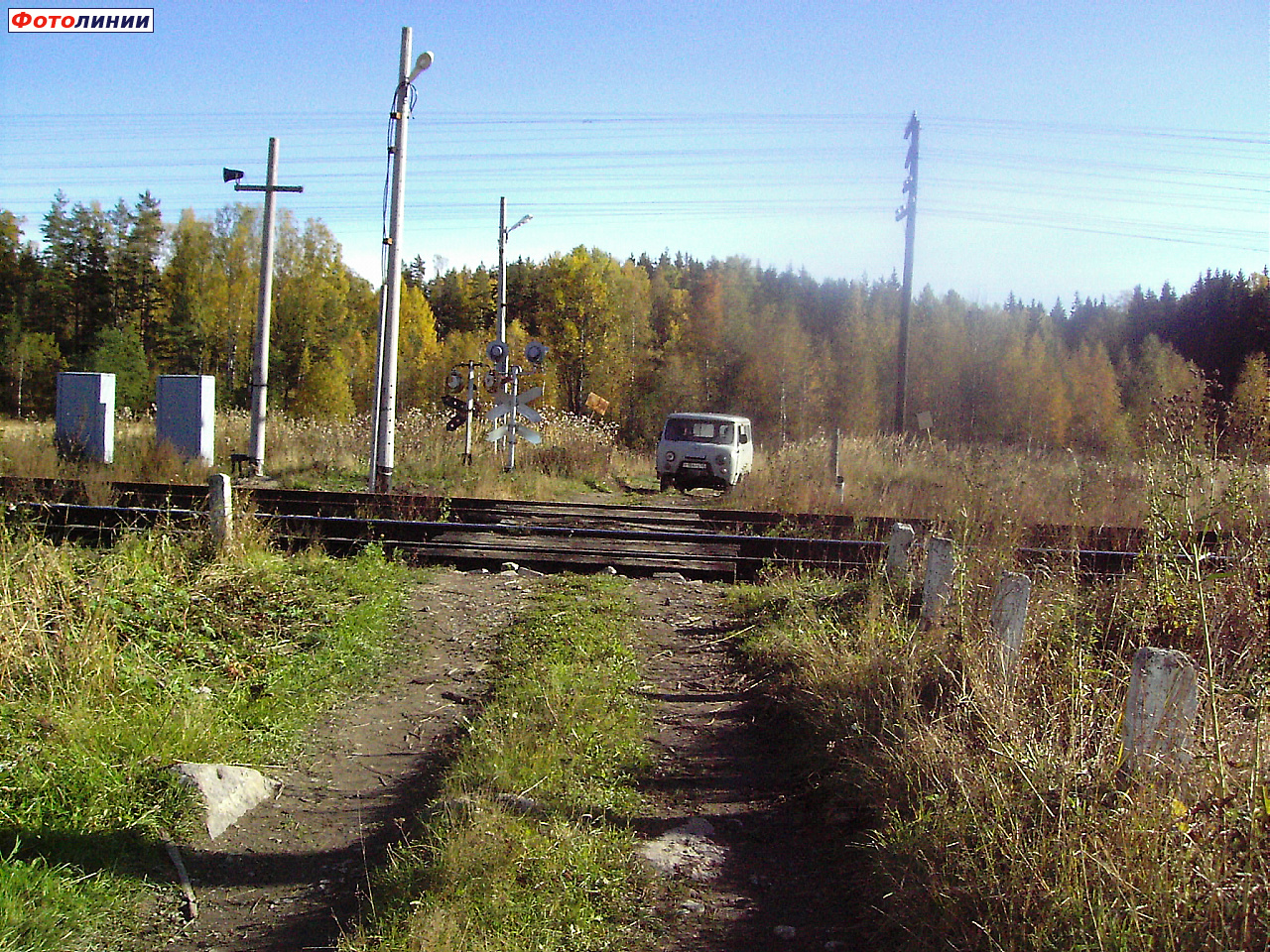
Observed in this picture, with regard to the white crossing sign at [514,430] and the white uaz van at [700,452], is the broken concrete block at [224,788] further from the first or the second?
the white uaz van at [700,452]

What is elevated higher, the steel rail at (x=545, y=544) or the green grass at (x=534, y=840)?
the steel rail at (x=545, y=544)

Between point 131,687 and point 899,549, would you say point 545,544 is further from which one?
point 131,687

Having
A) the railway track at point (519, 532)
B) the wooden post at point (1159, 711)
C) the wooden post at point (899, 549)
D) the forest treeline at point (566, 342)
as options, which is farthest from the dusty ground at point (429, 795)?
the forest treeline at point (566, 342)

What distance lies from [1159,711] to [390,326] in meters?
13.5

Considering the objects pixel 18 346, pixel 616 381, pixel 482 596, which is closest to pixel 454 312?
pixel 616 381

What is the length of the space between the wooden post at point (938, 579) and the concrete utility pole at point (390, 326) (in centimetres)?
1058

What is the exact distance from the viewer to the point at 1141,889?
2926 mm

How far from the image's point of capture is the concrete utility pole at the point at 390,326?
15.2 metres

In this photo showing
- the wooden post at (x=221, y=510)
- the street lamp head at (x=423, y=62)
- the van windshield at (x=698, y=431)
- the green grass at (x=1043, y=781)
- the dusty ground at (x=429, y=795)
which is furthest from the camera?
the van windshield at (x=698, y=431)

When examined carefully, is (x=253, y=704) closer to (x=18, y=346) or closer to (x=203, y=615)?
(x=203, y=615)

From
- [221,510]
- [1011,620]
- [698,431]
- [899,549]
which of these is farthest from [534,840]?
[698,431]

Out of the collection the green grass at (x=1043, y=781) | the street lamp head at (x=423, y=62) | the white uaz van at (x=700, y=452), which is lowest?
the green grass at (x=1043, y=781)

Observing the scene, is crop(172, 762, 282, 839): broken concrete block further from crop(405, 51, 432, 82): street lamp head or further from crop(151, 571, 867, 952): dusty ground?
crop(405, 51, 432, 82): street lamp head

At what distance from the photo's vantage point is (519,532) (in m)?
11.8
